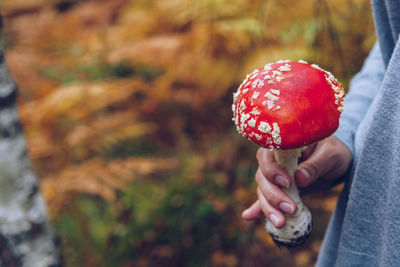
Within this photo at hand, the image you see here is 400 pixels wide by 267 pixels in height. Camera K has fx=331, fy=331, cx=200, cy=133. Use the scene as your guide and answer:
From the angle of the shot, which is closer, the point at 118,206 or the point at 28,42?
the point at 118,206

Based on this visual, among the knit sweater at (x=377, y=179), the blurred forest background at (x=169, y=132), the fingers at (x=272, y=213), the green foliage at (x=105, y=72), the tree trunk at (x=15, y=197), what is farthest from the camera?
the green foliage at (x=105, y=72)

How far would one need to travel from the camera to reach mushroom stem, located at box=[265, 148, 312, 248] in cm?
105

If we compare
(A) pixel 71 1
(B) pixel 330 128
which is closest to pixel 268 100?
(B) pixel 330 128

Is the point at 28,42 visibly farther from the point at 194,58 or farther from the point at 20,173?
the point at 20,173

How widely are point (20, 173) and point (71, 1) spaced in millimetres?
5903

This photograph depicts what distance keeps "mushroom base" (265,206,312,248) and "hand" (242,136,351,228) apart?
113mm

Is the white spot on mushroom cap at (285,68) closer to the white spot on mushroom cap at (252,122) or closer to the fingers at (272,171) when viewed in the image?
the white spot on mushroom cap at (252,122)

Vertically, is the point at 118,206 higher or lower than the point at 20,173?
lower

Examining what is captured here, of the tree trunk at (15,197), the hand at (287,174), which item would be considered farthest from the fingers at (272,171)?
the tree trunk at (15,197)

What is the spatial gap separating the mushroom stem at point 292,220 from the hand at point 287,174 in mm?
27

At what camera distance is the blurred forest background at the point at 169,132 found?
2508 millimetres

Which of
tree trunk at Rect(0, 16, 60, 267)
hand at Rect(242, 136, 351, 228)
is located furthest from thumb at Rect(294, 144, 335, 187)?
tree trunk at Rect(0, 16, 60, 267)

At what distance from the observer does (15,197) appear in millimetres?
1281

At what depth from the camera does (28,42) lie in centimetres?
337
